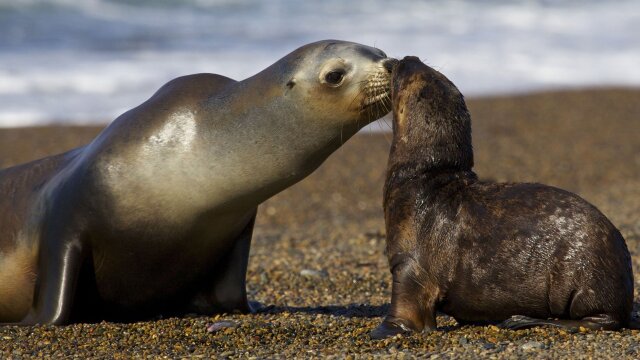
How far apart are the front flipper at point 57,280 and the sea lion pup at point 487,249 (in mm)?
1768

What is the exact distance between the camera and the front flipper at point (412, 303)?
5789mm

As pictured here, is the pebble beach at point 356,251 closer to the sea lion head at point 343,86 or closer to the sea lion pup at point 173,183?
the sea lion pup at point 173,183

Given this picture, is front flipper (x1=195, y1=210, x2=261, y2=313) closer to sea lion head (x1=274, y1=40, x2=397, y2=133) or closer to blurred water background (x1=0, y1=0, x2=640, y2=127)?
sea lion head (x1=274, y1=40, x2=397, y2=133)

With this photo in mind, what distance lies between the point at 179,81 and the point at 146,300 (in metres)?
1.35

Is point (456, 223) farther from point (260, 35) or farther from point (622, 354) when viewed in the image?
point (260, 35)

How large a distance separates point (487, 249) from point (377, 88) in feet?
4.14

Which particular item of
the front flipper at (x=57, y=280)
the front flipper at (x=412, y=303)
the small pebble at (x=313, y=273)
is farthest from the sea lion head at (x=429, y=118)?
the small pebble at (x=313, y=273)

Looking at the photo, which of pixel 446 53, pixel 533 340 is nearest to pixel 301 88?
pixel 533 340

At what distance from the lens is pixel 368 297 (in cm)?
765

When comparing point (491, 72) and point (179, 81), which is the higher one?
point (491, 72)

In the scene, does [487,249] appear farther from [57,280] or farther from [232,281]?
[57,280]

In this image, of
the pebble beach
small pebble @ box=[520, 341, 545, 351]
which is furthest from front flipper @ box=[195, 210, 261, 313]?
small pebble @ box=[520, 341, 545, 351]

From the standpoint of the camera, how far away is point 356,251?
31.2ft

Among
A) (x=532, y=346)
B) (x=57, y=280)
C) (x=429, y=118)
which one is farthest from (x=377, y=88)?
(x=57, y=280)
